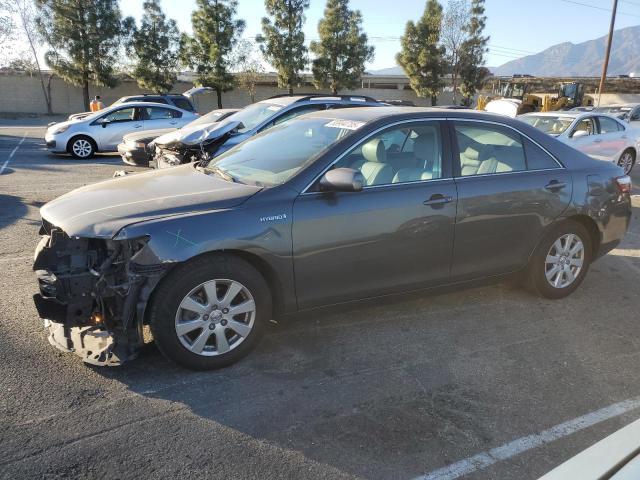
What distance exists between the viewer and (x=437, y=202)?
13.0 feet

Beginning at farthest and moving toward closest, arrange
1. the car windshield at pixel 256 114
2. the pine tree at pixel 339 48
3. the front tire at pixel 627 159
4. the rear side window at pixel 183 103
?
the pine tree at pixel 339 48, the rear side window at pixel 183 103, the front tire at pixel 627 159, the car windshield at pixel 256 114

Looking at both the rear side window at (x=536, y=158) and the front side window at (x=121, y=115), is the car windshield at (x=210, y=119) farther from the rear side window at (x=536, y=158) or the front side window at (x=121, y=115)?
the rear side window at (x=536, y=158)

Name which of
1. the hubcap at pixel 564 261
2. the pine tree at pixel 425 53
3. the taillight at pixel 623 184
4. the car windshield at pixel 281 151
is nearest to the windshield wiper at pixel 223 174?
the car windshield at pixel 281 151

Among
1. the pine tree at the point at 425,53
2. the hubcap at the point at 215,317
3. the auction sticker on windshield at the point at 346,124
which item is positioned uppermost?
the pine tree at the point at 425,53

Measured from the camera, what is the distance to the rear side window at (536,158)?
455cm

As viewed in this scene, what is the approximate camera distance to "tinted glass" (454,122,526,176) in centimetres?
423

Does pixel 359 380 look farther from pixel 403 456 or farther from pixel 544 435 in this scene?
pixel 544 435

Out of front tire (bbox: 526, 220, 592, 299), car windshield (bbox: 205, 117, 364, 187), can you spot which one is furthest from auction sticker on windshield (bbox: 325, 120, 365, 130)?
front tire (bbox: 526, 220, 592, 299)

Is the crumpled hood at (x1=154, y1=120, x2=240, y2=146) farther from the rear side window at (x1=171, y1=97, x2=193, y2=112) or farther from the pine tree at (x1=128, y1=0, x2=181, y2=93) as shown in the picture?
the pine tree at (x1=128, y1=0, x2=181, y2=93)

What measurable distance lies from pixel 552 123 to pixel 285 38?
97.4 ft

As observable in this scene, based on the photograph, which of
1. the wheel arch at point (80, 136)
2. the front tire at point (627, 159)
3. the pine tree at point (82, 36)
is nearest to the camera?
the front tire at point (627, 159)

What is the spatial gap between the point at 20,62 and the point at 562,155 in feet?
137

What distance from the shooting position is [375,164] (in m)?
3.95

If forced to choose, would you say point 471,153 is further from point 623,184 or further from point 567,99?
point 567,99
